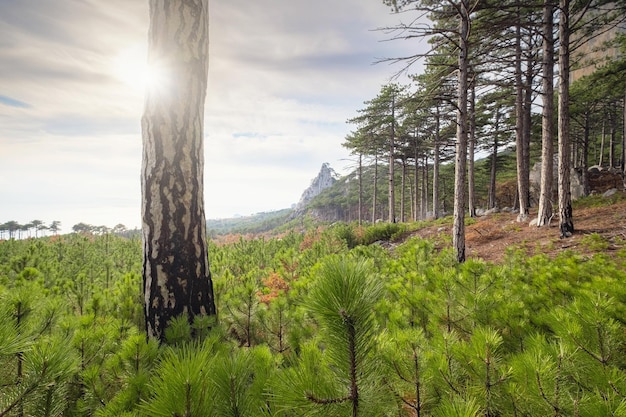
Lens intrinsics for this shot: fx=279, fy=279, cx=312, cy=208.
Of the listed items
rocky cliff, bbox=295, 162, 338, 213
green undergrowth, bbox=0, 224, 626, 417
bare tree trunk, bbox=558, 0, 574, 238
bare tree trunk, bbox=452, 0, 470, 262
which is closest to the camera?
green undergrowth, bbox=0, 224, 626, 417

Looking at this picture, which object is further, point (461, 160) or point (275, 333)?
point (461, 160)

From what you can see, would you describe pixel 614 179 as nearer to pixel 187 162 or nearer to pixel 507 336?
pixel 507 336

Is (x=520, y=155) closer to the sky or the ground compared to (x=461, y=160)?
closer to the sky

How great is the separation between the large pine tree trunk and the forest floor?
19.5 feet

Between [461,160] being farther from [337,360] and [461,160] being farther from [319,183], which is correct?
[319,183]

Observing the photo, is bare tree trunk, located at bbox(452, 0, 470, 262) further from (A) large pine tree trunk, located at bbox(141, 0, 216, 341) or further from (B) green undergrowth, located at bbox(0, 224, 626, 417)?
(A) large pine tree trunk, located at bbox(141, 0, 216, 341)

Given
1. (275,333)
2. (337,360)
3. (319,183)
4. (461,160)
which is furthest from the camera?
(319,183)

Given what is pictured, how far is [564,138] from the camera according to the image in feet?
27.5

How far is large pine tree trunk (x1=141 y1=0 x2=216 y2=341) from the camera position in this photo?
2.43 meters

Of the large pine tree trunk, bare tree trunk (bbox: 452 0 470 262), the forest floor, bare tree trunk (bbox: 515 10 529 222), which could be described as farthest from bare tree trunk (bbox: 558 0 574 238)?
the large pine tree trunk

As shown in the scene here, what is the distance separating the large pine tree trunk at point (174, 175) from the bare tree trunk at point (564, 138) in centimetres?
999

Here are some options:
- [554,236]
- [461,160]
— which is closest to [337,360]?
[461,160]

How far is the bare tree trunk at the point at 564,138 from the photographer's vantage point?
8109mm

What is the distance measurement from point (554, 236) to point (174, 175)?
10576mm
